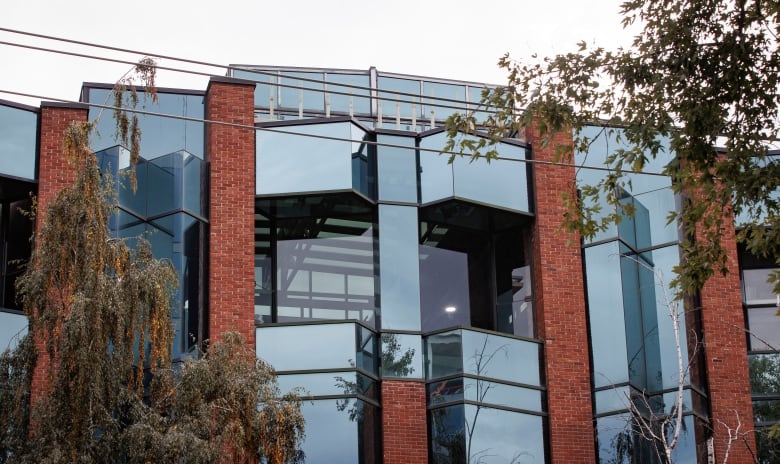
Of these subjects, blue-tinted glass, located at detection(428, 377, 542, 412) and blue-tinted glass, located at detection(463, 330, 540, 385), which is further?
blue-tinted glass, located at detection(463, 330, 540, 385)

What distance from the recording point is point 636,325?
2631cm

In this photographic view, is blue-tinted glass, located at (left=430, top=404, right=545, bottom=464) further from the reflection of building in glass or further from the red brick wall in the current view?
the red brick wall

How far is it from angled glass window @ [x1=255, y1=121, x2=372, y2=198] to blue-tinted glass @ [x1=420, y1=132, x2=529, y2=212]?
139 cm

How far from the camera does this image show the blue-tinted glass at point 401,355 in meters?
25.2

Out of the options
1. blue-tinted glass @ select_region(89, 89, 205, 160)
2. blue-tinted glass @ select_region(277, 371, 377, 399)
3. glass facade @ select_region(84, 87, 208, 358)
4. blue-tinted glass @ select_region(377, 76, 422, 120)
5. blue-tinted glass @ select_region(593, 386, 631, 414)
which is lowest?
blue-tinted glass @ select_region(593, 386, 631, 414)

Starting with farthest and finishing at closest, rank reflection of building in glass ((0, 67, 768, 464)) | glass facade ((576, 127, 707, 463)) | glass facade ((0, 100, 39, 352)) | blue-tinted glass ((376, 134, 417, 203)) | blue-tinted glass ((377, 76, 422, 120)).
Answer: blue-tinted glass ((377, 76, 422, 120)) → blue-tinted glass ((376, 134, 417, 203)) → glass facade ((576, 127, 707, 463)) → reflection of building in glass ((0, 67, 768, 464)) → glass facade ((0, 100, 39, 352))

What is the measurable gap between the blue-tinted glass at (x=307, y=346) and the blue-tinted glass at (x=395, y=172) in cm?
323

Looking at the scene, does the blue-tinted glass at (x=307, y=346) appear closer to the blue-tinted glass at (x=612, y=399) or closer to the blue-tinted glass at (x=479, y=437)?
the blue-tinted glass at (x=479, y=437)

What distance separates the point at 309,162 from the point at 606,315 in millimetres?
6912

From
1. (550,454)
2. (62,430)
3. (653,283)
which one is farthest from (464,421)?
(62,430)

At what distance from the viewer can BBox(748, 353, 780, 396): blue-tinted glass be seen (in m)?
27.0

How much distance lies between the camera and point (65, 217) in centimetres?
1925

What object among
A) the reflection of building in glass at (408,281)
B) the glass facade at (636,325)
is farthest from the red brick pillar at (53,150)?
the glass facade at (636,325)

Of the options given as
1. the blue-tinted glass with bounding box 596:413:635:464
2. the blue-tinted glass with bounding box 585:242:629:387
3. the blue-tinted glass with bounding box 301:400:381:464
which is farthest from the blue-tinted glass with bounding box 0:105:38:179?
the blue-tinted glass with bounding box 596:413:635:464
